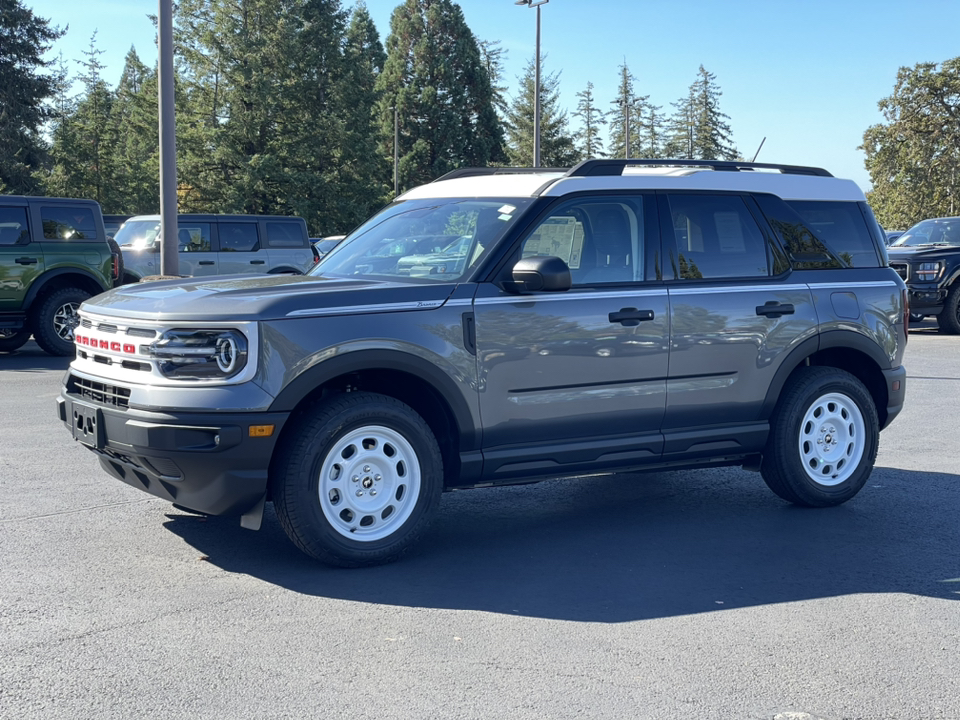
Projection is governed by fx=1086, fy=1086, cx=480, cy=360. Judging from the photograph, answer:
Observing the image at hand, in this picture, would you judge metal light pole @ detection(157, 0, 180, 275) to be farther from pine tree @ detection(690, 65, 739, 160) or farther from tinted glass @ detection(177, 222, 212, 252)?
pine tree @ detection(690, 65, 739, 160)

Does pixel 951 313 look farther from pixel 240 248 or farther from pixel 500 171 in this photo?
pixel 500 171

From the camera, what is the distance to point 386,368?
17.0 ft

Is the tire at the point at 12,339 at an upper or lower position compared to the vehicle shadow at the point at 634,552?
upper

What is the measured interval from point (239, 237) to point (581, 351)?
16015mm

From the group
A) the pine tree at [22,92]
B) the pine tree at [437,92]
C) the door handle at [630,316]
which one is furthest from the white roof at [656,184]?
the pine tree at [437,92]

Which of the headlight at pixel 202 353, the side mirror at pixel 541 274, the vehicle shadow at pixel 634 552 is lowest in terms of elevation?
the vehicle shadow at pixel 634 552

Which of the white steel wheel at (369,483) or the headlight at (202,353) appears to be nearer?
the headlight at (202,353)

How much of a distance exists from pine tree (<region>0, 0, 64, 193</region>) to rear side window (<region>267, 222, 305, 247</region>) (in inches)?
1544

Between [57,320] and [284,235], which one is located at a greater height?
[284,235]

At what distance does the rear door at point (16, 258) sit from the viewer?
1406 cm

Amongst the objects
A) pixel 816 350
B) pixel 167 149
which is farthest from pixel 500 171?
pixel 167 149

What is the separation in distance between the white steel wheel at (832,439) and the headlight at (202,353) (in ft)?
11.3

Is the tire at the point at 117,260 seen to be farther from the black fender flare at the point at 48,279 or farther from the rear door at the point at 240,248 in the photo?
the rear door at the point at 240,248

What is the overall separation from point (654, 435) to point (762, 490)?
1.59 meters
